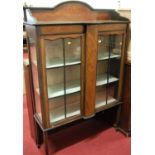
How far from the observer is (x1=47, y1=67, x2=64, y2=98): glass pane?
165cm

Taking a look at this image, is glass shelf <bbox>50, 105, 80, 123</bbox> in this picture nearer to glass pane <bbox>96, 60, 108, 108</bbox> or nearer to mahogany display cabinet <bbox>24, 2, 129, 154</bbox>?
mahogany display cabinet <bbox>24, 2, 129, 154</bbox>

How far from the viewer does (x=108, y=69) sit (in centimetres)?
199

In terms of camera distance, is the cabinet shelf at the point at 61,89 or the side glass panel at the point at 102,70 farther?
the side glass panel at the point at 102,70

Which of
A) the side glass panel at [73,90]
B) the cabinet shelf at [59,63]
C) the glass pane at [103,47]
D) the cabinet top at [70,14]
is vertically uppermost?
the cabinet top at [70,14]

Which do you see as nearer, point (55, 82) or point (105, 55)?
point (55, 82)

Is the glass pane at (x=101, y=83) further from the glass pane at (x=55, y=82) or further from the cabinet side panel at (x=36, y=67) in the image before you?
the cabinet side panel at (x=36, y=67)

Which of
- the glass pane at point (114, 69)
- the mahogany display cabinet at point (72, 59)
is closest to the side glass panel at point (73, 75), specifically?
the mahogany display cabinet at point (72, 59)

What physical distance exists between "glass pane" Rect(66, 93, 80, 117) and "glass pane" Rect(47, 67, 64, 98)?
12cm

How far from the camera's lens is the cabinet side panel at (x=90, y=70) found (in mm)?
1583

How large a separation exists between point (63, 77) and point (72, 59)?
201mm

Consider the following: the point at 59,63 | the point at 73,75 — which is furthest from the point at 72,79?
the point at 59,63

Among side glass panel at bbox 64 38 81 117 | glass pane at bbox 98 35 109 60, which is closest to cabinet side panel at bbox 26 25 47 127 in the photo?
side glass panel at bbox 64 38 81 117

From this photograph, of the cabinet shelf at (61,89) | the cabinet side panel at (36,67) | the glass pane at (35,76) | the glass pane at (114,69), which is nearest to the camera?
the cabinet side panel at (36,67)

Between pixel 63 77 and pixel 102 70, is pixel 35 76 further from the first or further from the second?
pixel 102 70
